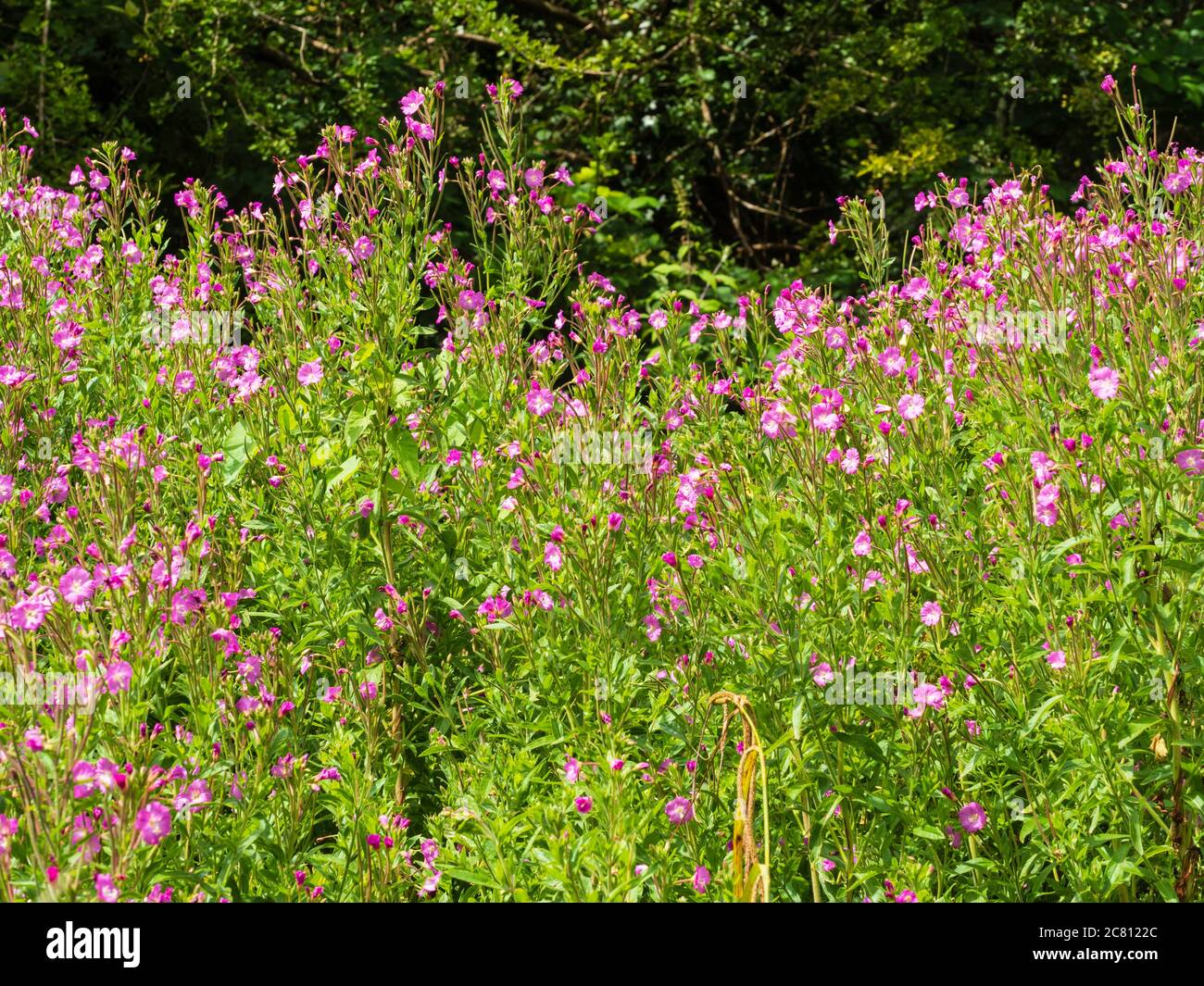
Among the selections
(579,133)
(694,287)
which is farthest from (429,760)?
(579,133)

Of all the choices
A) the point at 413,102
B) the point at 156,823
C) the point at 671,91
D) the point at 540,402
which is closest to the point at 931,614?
the point at 540,402

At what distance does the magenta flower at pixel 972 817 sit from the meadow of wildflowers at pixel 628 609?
0.10 ft

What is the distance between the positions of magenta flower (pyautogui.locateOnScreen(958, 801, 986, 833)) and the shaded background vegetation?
4.63 meters

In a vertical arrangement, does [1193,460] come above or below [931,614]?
above

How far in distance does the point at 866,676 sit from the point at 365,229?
168 cm

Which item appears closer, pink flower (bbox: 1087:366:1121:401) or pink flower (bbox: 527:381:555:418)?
pink flower (bbox: 1087:366:1121:401)

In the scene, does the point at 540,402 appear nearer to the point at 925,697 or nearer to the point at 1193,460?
the point at 925,697

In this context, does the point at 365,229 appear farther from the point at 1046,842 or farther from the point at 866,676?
the point at 1046,842

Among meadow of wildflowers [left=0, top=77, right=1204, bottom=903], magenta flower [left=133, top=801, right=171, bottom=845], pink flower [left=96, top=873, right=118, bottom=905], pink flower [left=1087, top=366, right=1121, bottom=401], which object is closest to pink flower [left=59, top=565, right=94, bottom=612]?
meadow of wildflowers [left=0, top=77, right=1204, bottom=903]

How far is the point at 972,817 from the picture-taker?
2.52m

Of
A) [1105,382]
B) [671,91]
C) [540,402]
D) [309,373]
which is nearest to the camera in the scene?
[1105,382]

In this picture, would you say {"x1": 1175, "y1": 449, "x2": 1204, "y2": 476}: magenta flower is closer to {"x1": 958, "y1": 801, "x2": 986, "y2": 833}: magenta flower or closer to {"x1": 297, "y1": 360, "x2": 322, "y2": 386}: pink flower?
{"x1": 958, "y1": 801, "x2": 986, "y2": 833}: magenta flower

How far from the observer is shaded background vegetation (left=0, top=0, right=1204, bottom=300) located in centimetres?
725

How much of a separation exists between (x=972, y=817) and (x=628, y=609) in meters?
0.76
